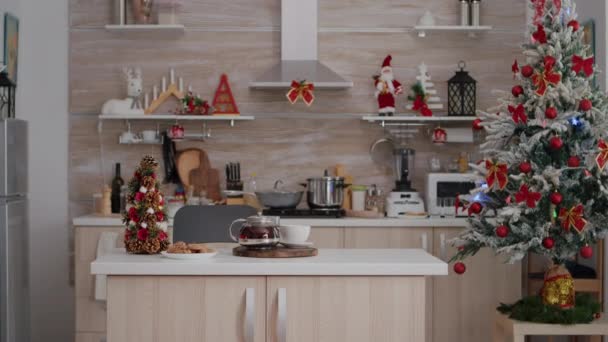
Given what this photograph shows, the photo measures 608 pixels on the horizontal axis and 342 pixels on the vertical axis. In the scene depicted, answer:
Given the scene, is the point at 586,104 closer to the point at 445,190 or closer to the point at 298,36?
the point at 445,190

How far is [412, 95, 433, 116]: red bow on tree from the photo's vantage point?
5.76 m

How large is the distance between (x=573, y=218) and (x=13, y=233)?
277 cm

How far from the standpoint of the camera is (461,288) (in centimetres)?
532

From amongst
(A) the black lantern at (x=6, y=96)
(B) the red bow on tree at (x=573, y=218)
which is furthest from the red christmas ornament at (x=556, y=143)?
(A) the black lantern at (x=6, y=96)

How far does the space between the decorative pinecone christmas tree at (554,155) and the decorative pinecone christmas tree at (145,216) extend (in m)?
1.55

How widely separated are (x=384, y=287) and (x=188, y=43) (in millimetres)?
3343

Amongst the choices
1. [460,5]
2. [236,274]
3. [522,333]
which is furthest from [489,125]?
[236,274]

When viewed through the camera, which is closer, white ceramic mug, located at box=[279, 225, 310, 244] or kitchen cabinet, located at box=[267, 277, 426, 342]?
kitchen cabinet, located at box=[267, 277, 426, 342]

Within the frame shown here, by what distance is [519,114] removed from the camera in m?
4.31

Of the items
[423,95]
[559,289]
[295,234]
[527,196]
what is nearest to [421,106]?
[423,95]

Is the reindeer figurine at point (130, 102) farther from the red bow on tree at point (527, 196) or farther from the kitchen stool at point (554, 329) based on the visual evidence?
the kitchen stool at point (554, 329)

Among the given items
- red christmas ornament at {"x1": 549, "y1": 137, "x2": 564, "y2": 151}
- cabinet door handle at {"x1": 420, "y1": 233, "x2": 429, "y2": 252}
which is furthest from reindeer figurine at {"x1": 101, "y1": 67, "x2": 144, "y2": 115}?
red christmas ornament at {"x1": 549, "y1": 137, "x2": 564, "y2": 151}

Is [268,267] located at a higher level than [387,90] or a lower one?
lower

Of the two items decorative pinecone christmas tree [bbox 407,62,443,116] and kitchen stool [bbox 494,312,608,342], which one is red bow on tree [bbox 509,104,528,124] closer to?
kitchen stool [bbox 494,312,608,342]
